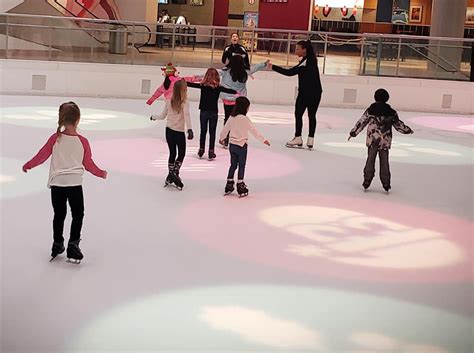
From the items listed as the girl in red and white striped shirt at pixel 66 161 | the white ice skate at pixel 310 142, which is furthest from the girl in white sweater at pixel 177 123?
the white ice skate at pixel 310 142

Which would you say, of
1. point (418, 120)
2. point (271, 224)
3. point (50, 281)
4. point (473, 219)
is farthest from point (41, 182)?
point (418, 120)

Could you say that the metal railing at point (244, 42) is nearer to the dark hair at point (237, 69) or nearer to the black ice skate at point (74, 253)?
the dark hair at point (237, 69)

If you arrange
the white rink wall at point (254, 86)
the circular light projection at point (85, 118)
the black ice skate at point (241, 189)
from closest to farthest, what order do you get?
the black ice skate at point (241, 189)
the circular light projection at point (85, 118)
the white rink wall at point (254, 86)

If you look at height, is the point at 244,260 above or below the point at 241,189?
below

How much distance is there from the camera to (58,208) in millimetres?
5559

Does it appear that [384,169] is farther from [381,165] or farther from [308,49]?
[308,49]

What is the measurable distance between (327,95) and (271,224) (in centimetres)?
1020

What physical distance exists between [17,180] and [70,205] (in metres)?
2.89

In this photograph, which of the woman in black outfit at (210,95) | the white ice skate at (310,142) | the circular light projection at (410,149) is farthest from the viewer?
the white ice skate at (310,142)

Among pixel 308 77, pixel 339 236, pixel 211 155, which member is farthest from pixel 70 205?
pixel 308 77

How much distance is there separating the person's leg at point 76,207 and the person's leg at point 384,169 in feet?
13.4

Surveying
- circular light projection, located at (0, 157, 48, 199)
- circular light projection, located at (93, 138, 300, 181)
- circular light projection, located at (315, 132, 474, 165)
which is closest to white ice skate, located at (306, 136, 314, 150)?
circular light projection, located at (315, 132, 474, 165)

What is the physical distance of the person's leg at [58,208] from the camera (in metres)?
5.48

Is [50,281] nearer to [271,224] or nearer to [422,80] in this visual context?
[271,224]
